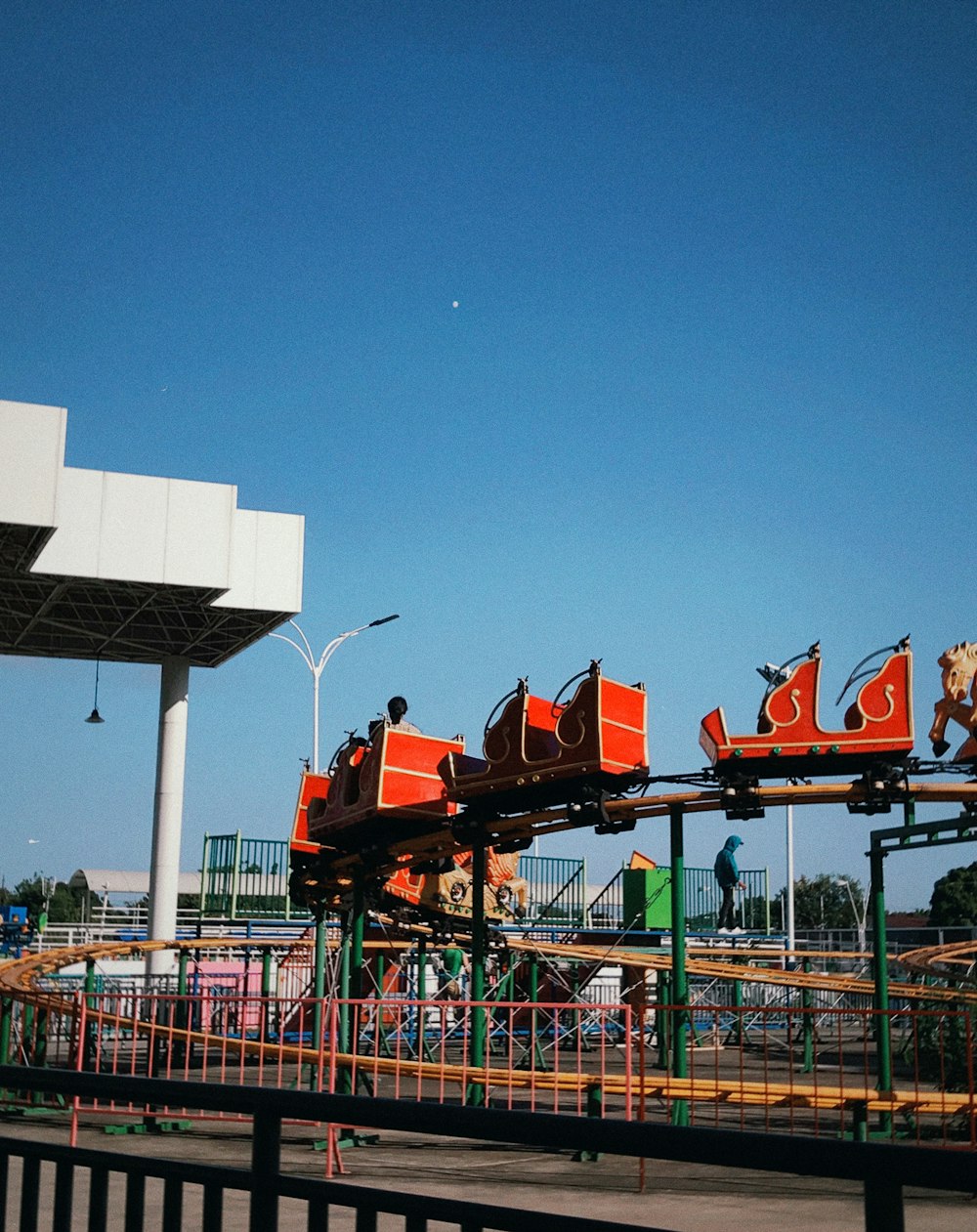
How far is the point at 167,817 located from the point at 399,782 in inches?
649

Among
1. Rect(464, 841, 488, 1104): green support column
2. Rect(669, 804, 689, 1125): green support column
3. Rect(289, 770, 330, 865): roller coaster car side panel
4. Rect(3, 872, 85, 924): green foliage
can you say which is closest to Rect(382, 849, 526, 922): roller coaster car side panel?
Rect(289, 770, 330, 865): roller coaster car side panel

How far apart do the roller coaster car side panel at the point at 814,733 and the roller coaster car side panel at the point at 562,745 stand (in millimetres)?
666

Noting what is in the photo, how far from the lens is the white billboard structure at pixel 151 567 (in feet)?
76.7

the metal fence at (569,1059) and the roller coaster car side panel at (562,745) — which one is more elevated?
the roller coaster car side panel at (562,745)

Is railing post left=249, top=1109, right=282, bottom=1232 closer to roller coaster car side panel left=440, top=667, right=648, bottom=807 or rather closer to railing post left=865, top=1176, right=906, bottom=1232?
railing post left=865, top=1176, right=906, bottom=1232

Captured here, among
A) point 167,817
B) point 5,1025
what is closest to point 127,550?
point 167,817

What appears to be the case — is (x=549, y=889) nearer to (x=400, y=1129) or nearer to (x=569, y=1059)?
(x=569, y=1059)

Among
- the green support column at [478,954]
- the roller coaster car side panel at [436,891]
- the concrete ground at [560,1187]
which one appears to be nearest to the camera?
the concrete ground at [560,1187]

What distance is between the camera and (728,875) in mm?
31000

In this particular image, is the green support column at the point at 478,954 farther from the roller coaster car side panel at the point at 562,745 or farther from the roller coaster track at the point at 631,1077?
the roller coaster car side panel at the point at 562,745

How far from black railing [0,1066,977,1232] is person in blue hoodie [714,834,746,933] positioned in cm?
2724

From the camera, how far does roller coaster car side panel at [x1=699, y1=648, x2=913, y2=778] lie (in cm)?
1175

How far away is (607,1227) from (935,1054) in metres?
18.2

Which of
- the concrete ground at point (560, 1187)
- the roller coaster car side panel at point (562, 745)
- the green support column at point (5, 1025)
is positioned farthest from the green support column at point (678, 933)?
the green support column at point (5, 1025)
